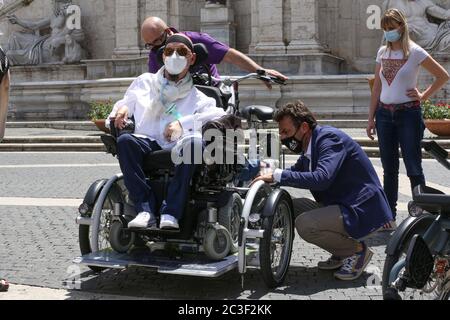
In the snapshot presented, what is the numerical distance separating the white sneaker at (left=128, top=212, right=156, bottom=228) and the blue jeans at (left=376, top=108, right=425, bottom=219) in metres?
2.62

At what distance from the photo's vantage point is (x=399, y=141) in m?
6.34

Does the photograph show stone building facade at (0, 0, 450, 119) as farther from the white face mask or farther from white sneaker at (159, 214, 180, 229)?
white sneaker at (159, 214, 180, 229)

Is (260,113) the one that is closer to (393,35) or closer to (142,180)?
(142,180)

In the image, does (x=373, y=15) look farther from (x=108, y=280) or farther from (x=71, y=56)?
(x=108, y=280)

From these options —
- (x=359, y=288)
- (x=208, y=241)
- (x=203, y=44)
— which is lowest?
(x=359, y=288)

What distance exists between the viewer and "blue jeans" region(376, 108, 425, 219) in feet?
20.3

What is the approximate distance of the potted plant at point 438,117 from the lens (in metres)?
13.5

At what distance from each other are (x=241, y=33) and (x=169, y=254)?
51.2 ft

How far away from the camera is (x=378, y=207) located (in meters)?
4.84

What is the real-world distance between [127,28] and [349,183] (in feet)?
52.4

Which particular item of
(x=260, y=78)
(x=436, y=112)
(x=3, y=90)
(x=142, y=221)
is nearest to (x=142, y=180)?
(x=142, y=221)

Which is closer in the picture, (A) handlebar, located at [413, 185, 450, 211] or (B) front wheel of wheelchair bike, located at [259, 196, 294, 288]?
(A) handlebar, located at [413, 185, 450, 211]

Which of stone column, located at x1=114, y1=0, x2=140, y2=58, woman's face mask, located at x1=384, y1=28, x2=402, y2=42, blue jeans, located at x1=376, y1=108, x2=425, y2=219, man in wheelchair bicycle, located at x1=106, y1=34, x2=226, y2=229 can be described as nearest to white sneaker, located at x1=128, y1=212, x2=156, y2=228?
man in wheelchair bicycle, located at x1=106, y1=34, x2=226, y2=229
